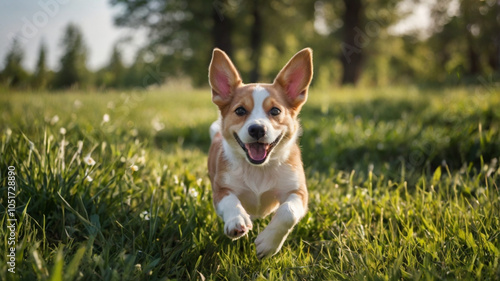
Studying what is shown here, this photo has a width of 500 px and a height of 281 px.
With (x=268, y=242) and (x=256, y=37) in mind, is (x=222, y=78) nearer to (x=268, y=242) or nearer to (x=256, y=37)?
(x=268, y=242)

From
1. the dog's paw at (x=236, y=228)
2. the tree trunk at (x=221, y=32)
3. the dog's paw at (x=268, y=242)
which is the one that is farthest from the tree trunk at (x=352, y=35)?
the dog's paw at (x=236, y=228)

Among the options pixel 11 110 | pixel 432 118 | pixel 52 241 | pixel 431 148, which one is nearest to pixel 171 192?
pixel 52 241

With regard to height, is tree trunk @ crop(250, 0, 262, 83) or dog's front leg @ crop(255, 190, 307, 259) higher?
dog's front leg @ crop(255, 190, 307, 259)

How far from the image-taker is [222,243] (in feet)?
9.87

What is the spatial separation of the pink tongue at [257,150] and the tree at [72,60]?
133ft

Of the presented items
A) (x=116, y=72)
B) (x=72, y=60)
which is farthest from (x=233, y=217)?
(x=72, y=60)

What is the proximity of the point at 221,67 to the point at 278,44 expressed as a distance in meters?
26.3

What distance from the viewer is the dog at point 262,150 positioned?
112 inches

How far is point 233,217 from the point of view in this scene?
2660mm

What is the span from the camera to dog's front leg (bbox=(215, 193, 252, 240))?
258 cm

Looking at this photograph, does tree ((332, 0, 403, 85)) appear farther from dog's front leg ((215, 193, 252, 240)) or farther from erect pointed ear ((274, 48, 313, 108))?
dog's front leg ((215, 193, 252, 240))

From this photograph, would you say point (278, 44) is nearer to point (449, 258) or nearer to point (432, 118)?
point (432, 118)

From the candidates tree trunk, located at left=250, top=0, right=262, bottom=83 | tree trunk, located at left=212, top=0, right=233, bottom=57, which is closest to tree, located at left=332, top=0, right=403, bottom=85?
tree trunk, located at left=250, top=0, right=262, bottom=83

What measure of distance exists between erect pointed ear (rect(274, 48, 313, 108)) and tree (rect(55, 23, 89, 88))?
40037 mm
